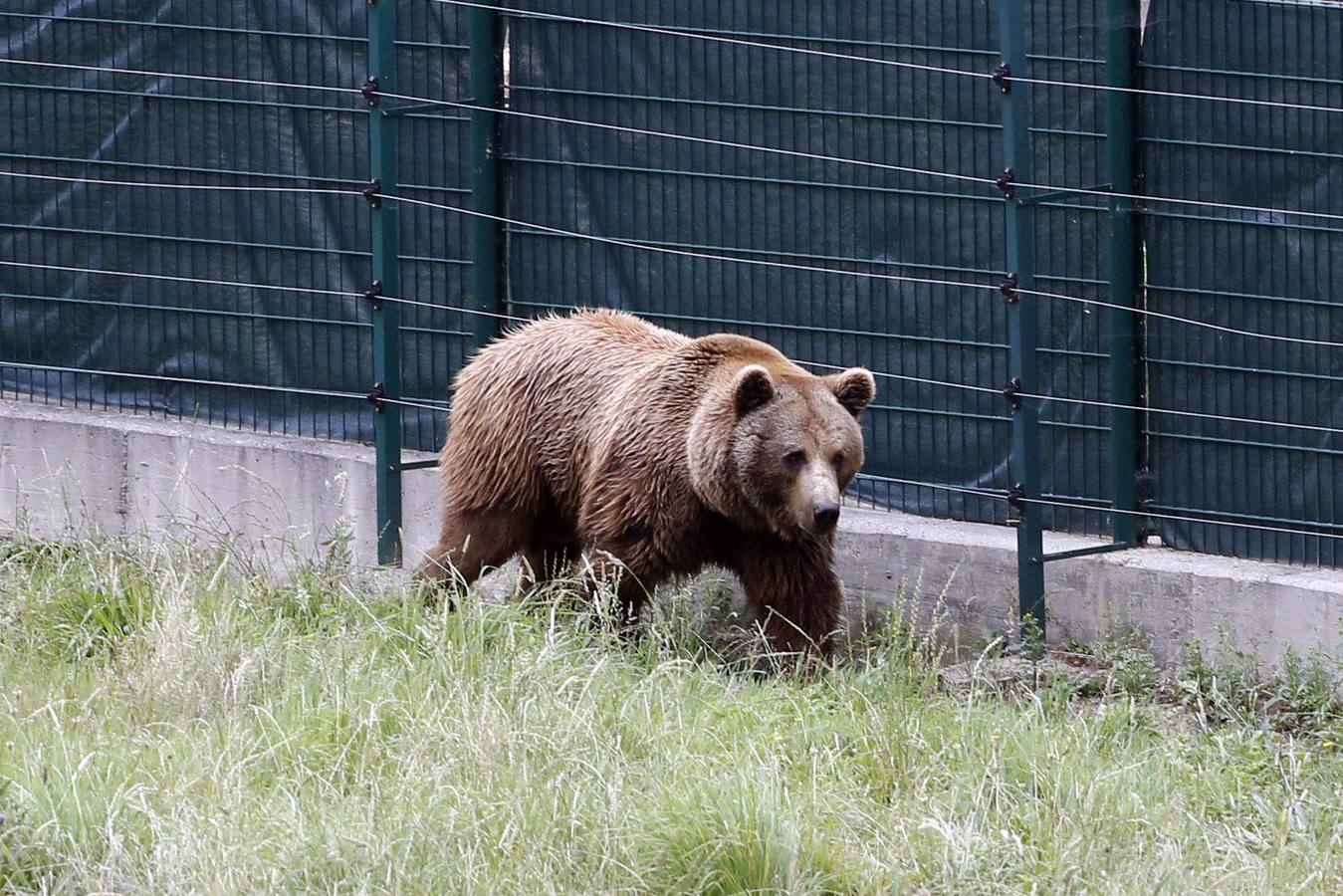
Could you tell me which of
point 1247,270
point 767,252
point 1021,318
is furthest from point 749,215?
point 1247,270

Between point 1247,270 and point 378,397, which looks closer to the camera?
point 1247,270

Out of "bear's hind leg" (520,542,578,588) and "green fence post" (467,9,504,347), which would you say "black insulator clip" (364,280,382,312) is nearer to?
"green fence post" (467,9,504,347)

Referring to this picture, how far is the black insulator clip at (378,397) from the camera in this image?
8.72m

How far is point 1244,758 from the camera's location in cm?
618

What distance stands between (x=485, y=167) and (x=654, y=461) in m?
2.06

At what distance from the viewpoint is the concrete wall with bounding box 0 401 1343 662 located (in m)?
7.56

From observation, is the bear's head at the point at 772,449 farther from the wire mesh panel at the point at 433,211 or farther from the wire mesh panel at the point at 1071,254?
the wire mesh panel at the point at 433,211

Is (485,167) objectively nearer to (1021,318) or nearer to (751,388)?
(751,388)

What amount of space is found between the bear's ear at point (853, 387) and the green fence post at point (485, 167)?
192cm

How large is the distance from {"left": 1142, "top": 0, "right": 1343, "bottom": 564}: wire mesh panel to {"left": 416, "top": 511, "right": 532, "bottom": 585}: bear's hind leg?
2.39 metres

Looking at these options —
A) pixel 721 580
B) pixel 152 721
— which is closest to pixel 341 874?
pixel 152 721

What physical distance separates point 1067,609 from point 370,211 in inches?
132

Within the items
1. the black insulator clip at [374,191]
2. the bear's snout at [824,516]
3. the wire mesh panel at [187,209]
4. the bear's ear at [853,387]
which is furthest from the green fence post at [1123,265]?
the wire mesh panel at [187,209]

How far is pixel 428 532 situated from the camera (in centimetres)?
909
